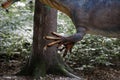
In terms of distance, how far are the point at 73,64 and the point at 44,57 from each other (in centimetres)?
138

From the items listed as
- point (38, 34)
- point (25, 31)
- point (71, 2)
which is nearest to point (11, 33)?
point (25, 31)

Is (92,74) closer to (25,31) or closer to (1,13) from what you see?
(25,31)

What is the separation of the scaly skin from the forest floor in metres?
4.03

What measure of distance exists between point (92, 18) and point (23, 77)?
432 cm

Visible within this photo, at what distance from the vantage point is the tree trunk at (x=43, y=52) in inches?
226

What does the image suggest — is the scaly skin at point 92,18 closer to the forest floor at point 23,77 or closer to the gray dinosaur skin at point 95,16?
the gray dinosaur skin at point 95,16

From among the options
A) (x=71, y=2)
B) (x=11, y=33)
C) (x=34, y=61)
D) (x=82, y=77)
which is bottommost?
(x=82, y=77)

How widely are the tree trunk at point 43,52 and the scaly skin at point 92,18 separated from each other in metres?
3.64

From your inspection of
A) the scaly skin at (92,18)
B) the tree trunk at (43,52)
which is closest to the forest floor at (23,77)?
the tree trunk at (43,52)

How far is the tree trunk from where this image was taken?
5.74 metres

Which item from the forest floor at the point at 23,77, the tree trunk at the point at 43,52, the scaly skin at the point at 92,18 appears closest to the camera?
the scaly skin at the point at 92,18

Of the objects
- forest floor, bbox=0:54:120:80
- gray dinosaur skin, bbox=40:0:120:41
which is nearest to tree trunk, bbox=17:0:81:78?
forest floor, bbox=0:54:120:80

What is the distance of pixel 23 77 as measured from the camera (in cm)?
603

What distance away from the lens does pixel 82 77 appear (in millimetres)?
6422
